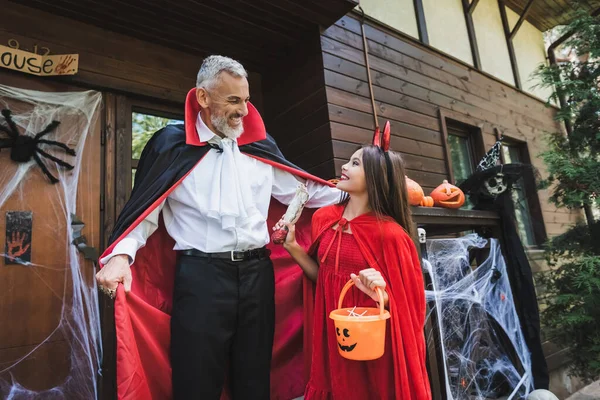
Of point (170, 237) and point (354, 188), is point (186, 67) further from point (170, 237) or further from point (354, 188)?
point (354, 188)

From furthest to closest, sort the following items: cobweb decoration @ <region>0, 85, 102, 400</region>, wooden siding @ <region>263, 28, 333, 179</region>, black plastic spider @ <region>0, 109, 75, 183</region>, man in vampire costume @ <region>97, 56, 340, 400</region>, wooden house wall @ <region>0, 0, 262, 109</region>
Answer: wooden siding @ <region>263, 28, 333, 179</region> < wooden house wall @ <region>0, 0, 262, 109</region> < black plastic spider @ <region>0, 109, 75, 183</region> < cobweb decoration @ <region>0, 85, 102, 400</region> < man in vampire costume @ <region>97, 56, 340, 400</region>

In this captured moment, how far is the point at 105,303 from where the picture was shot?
2.73 meters

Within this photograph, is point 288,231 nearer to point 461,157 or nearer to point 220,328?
point 220,328

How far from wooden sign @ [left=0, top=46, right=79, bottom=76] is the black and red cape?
52.8 inches

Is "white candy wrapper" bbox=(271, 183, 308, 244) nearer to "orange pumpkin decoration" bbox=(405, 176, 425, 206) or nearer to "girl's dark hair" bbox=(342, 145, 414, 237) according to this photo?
"girl's dark hair" bbox=(342, 145, 414, 237)

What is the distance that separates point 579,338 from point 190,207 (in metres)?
3.84

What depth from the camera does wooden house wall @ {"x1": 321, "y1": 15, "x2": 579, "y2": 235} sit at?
3479 millimetres

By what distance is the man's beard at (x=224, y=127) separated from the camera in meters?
1.90

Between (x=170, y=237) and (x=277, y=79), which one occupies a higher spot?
(x=277, y=79)

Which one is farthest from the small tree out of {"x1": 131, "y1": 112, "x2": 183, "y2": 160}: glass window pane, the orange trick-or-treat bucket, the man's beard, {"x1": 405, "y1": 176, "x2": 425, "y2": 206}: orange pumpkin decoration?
{"x1": 131, "y1": 112, "x2": 183, "y2": 160}: glass window pane

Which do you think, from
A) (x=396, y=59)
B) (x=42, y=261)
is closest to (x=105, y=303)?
(x=42, y=261)

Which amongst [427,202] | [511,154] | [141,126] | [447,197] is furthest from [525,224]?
[141,126]

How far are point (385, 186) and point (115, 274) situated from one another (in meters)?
1.29

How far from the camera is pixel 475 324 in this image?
304 centimetres
